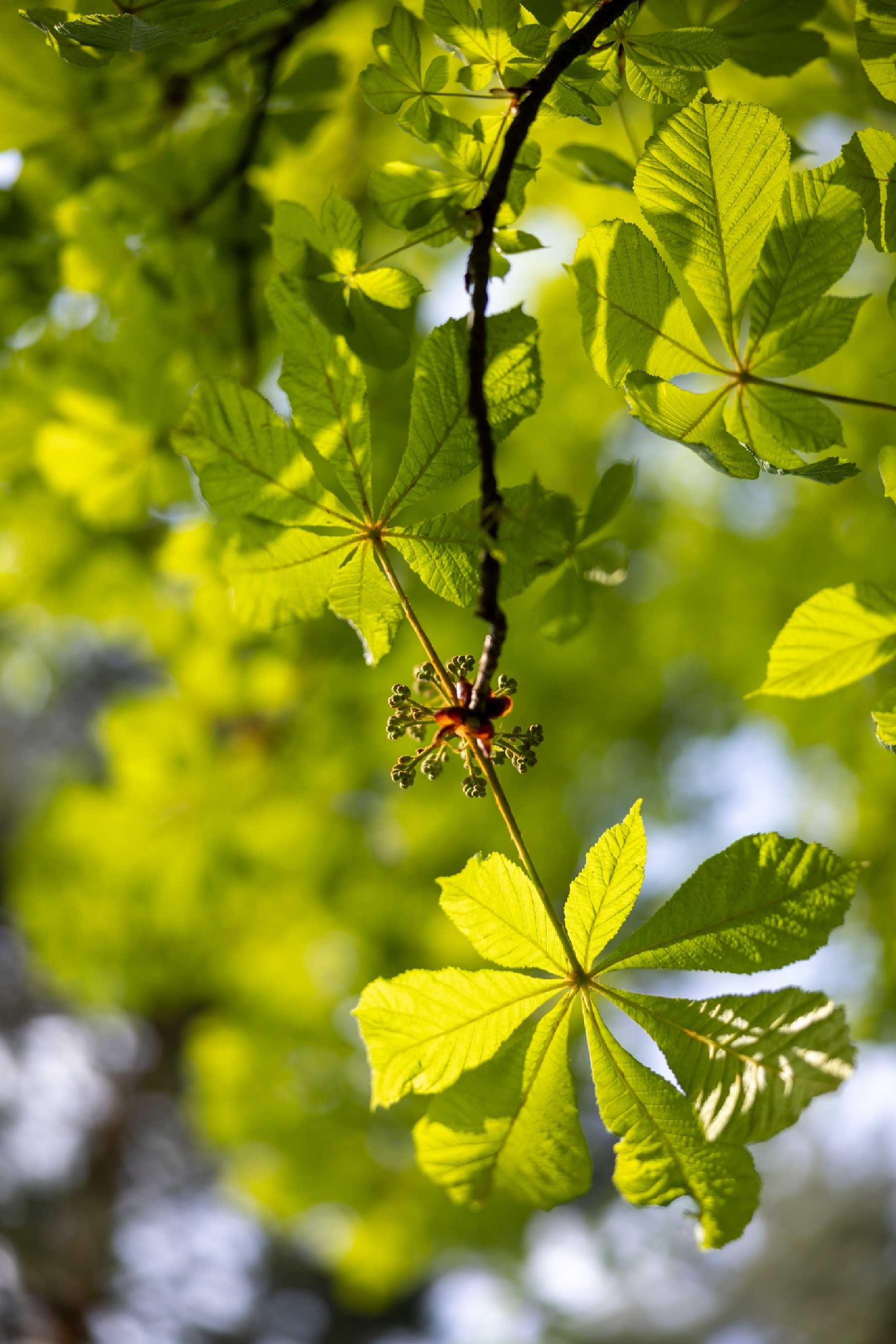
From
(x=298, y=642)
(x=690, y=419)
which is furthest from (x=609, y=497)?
(x=298, y=642)

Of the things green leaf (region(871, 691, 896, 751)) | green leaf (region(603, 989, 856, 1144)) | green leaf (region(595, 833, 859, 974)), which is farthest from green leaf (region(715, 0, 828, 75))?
green leaf (region(603, 989, 856, 1144))

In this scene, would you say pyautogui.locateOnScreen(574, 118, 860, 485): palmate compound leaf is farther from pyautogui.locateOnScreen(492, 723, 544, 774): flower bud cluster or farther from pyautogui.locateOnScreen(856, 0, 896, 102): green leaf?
pyautogui.locateOnScreen(492, 723, 544, 774): flower bud cluster

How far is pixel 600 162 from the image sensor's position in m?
0.82

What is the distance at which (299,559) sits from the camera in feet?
2.38

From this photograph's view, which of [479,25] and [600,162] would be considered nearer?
[479,25]

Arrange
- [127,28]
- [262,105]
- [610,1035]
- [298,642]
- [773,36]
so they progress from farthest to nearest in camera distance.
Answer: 1. [298,642]
2. [262,105]
3. [773,36]
4. [610,1035]
5. [127,28]

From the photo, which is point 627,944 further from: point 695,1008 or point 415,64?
point 415,64

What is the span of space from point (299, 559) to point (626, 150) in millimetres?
1842

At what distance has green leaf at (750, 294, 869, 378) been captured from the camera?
60 centimetres

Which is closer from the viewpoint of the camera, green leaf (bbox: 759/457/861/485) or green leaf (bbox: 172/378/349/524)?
green leaf (bbox: 759/457/861/485)

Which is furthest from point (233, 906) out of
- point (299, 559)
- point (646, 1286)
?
point (646, 1286)

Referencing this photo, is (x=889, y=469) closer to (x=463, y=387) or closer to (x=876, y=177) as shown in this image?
(x=876, y=177)

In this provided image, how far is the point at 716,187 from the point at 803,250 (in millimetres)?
74

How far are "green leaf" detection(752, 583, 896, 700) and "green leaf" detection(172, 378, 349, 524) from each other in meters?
0.36
